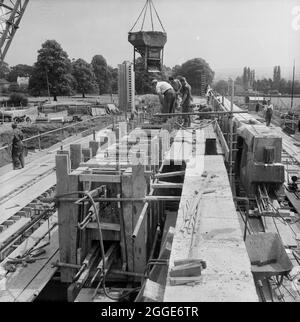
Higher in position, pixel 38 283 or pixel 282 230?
pixel 282 230

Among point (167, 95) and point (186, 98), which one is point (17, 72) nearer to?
point (186, 98)

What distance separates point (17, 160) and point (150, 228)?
7.54 metres

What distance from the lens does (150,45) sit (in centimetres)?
1844

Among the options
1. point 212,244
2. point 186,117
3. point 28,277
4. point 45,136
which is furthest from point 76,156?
point 45,136

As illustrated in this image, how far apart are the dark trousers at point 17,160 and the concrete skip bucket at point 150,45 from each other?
738 centimetres

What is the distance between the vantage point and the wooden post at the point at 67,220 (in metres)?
7.50

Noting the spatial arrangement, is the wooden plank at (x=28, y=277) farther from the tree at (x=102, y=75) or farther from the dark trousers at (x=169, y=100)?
the tree at (x=102, y=75)

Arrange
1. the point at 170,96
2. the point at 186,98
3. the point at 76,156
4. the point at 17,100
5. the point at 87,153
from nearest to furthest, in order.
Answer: the point at 76,156 < the point at 87,153 < the point at 170,96 < the point at 186,98 < the point at 17,100

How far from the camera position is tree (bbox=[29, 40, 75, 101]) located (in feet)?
172

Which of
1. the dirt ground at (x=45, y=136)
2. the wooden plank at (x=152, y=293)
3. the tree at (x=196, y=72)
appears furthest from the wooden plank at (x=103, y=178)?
the tree at (x=196, y=72)

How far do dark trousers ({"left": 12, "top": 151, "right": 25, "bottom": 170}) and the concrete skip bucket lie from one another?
7377 millimetres

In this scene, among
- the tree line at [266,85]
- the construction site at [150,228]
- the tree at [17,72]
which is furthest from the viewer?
the tree at [17,72]

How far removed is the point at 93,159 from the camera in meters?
8.86
